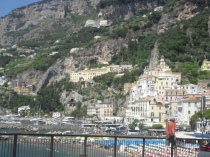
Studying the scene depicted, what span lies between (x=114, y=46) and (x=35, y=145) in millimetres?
127595

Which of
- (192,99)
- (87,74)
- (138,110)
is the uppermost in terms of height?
(87,74)

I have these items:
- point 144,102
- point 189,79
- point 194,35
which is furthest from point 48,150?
point 194,35

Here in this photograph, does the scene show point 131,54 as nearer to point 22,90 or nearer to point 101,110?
point 101,110

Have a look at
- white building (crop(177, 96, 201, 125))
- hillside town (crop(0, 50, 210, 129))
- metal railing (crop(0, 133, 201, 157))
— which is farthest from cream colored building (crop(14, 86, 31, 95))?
metal railing (crop(0, 133, 201, 157))

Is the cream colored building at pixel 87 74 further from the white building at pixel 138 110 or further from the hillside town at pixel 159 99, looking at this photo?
the white building at pixel 138 110

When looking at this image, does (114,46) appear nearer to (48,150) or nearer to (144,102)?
(144,102)

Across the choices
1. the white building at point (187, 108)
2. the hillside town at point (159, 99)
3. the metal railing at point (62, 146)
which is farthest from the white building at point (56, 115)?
the metal railing at point (62, 146)

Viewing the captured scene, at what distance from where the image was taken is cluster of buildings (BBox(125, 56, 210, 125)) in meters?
80.2

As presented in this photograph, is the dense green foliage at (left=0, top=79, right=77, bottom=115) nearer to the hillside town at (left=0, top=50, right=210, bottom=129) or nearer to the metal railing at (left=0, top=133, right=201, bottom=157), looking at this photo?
the hillside town at (left=0, top=50, right=210, bottom=129)

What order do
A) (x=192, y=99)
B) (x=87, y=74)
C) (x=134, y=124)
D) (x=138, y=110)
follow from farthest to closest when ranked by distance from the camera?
(x=87, y=74), (x=138, y=110), (x=134, y=124), (x=192, y=99)

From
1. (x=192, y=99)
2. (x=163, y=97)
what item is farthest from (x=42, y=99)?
(x=192, y=99)

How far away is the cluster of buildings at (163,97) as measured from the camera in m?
80.2

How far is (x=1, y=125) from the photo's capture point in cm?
12144

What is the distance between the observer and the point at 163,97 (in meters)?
92.1
